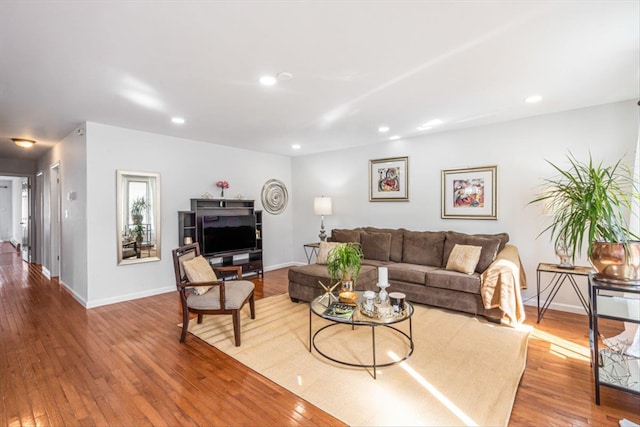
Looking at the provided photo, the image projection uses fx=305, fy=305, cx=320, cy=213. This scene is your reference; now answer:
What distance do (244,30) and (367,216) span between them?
4.16m

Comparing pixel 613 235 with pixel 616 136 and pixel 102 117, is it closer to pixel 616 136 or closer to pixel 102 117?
pixel 616 136

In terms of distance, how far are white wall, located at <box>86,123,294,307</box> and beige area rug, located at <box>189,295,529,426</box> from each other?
5.74ft

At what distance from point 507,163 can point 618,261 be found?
2.39 m

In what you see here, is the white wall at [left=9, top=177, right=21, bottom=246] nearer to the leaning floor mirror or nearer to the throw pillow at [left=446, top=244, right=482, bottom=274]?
the leaning floor mirror

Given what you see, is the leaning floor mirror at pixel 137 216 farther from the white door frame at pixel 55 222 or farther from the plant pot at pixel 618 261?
the plant pot at pixel 618 261

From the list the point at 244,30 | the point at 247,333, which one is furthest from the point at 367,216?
the point at 244,30

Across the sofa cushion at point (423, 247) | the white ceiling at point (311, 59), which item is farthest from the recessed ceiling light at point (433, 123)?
the sofa cushion at point (423, 247)

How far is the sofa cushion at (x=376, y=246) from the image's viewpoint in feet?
15.7

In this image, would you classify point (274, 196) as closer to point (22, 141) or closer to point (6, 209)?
point (22, 141)

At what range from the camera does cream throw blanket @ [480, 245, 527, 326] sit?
126 inches

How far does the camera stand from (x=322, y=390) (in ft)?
7.15

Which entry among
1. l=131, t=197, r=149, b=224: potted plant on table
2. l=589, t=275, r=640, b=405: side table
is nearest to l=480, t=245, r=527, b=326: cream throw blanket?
l=589, t=275, r=640, b=405: side table

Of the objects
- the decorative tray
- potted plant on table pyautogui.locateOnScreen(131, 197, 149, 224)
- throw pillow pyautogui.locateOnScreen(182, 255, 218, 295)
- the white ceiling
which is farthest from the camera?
potted plant on table pyautogui.locateOnScreen(131, 197, 149, 224)

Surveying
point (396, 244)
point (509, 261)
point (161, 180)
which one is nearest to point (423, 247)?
point (396, 244)
